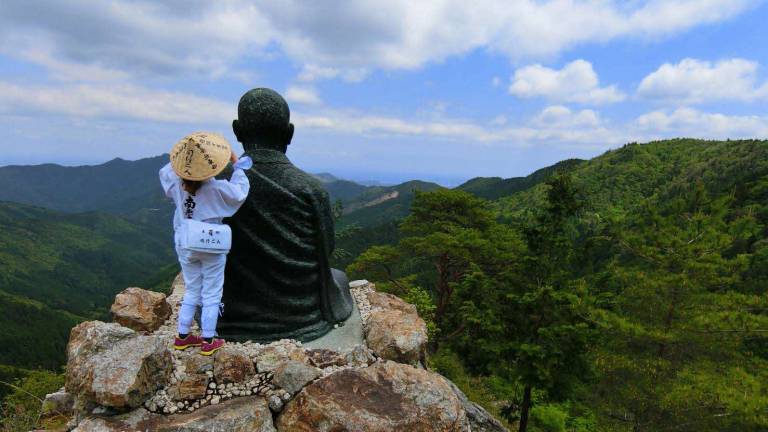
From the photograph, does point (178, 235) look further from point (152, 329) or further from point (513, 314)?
point (513, 314)

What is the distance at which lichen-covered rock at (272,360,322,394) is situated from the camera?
427 cm

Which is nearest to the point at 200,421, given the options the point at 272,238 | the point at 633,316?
the point at 272,238

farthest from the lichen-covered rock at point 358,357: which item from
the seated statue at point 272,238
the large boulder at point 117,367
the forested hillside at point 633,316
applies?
the forested hillside at point 633,316

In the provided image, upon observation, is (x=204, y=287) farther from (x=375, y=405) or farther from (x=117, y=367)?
(x=375, y=405)

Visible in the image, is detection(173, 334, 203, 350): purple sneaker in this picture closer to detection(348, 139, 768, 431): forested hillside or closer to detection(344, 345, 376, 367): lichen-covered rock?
detection(344, 345, 376, 367): lichen-covered rock

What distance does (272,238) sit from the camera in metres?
5.17

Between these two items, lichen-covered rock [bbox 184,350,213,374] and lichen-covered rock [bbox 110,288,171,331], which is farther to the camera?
lichen-covered rock [bbox 110,288,171,331]

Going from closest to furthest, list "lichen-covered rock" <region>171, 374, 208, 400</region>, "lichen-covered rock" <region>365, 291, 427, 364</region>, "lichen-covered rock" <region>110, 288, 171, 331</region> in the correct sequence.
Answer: "lichen-covered rock" <region>171, 374, 208, 400</region> → "lichen-covered rock" <region>365, 291, 427, 364</region> → "lichen-covered rock" <region>110, 288, 171, 331</region>

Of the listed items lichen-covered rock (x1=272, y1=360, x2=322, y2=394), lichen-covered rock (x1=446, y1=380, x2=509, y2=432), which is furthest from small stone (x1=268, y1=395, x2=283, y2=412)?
lichen-covered rock (x1=446, y1=380, x2=509, y2=432)

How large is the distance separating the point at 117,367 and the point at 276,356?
5.09ft

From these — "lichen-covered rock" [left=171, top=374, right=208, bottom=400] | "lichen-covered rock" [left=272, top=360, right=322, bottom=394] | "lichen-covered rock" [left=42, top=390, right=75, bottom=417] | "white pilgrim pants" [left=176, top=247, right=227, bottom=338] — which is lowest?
"lichen-covered rock" [left=42, top=390, right=75, bottom=417]

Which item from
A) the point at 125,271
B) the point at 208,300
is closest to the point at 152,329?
the point at 208,300

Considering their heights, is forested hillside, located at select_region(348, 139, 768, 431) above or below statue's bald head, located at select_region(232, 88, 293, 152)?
below

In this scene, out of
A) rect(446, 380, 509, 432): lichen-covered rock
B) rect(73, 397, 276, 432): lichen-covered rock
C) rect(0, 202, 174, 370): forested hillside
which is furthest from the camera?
rect(0, 202, 174, 370): forested hillside
